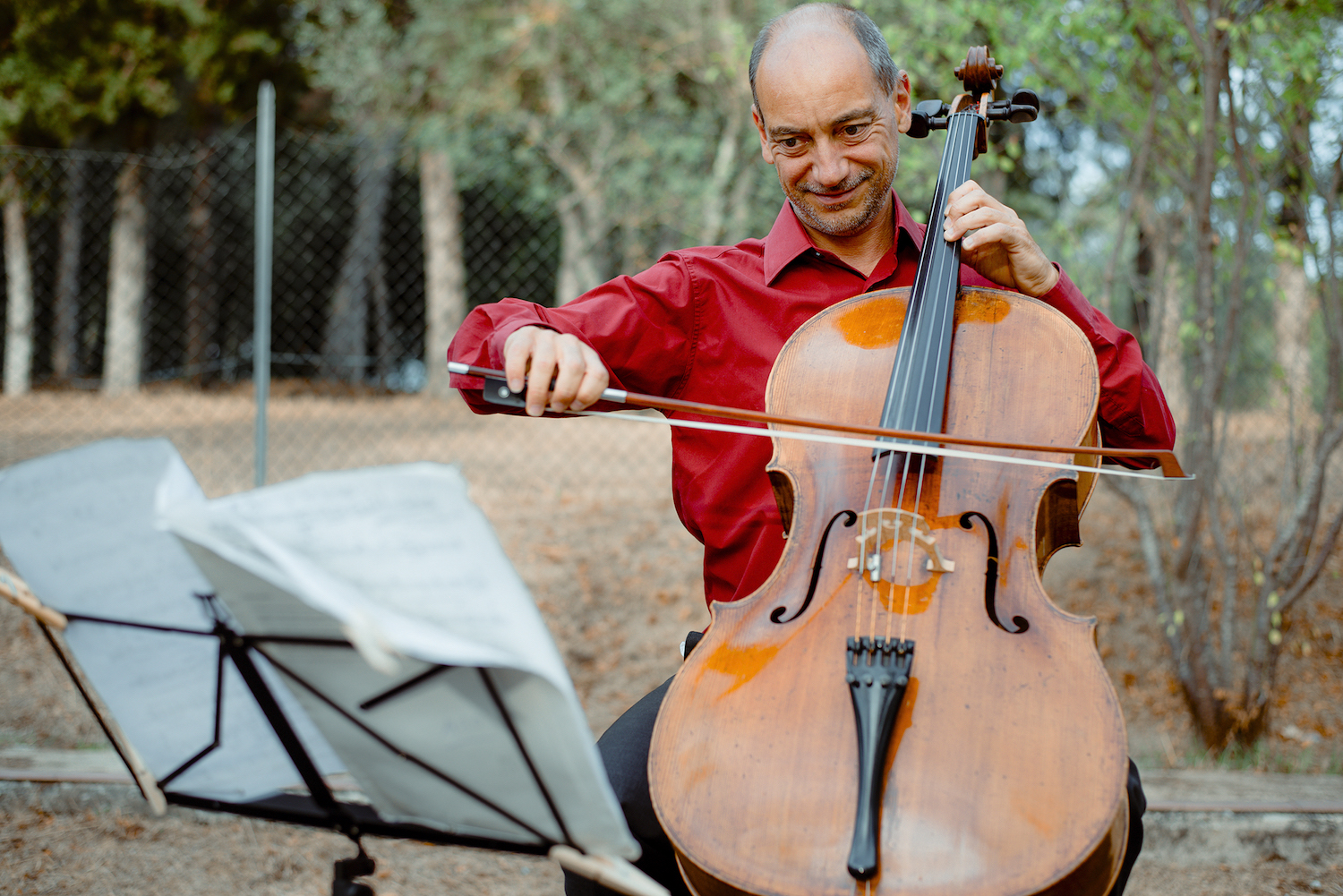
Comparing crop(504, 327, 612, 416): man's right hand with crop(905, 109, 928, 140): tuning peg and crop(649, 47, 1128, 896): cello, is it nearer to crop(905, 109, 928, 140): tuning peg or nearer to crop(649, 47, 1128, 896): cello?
crop(649, 47, 1128, 896): cello

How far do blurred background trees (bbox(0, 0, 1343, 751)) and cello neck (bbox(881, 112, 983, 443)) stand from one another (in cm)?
140

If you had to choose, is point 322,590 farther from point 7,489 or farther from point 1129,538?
point 1129,538

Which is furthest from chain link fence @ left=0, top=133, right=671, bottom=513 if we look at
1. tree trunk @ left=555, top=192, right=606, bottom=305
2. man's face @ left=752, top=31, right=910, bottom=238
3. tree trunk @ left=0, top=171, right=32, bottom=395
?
man's face @ left=752, top=31, right=910, bottom=238

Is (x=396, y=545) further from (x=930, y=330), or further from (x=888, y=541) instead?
(x=930, y=330)

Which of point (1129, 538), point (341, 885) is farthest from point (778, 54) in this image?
point (1129, 538)

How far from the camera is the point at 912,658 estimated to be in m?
1.22

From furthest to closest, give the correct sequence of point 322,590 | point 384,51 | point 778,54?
point 384,51, point 778,54, point 322,590

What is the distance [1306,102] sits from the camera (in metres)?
2.83

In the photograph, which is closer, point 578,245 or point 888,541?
point 888,541

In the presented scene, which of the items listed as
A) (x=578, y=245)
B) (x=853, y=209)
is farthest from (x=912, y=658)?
(x=578, y=245)

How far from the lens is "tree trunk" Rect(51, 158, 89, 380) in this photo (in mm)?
7293

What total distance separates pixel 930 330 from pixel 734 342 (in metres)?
0.38

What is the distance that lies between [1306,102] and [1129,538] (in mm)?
2310

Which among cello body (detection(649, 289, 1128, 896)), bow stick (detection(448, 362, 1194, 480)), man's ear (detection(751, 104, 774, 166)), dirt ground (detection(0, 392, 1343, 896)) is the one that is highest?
man's ear (detection(751, 104, 774, 166))
